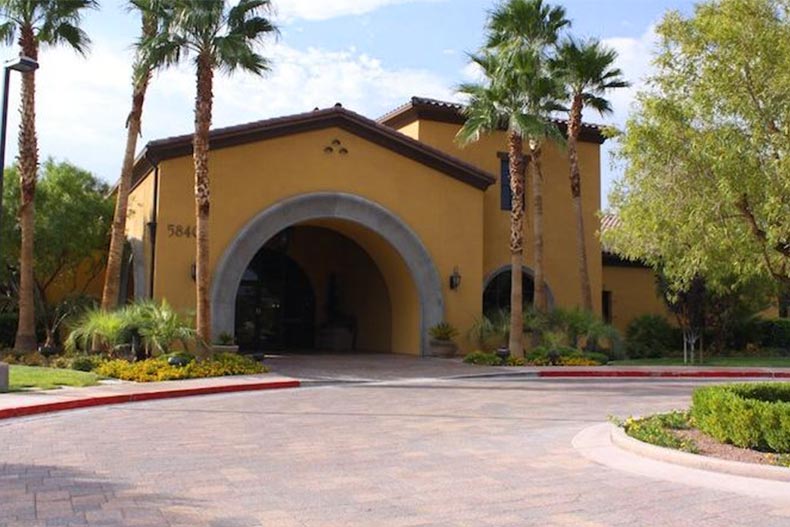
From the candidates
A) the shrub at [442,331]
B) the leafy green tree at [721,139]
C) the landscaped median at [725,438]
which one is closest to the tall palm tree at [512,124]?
the shrub at [442,331]

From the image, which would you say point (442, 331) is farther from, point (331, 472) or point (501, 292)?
point (331, 472)

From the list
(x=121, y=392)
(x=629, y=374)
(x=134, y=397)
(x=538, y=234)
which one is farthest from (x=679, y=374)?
(x=121, y=392)

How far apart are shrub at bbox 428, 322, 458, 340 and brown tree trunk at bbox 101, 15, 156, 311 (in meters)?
9.01

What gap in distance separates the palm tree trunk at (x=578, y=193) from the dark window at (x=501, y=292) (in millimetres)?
1788

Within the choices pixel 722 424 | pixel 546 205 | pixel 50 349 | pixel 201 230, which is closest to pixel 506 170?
pixel 546 205

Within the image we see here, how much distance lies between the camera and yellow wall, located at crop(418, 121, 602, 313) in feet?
89.0

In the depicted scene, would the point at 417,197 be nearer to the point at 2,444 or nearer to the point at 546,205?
the point at 546,205

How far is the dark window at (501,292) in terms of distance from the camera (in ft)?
89.5

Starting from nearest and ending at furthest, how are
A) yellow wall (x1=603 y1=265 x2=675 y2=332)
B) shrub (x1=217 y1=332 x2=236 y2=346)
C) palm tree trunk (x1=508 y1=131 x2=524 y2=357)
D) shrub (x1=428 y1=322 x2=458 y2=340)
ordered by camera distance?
shrub (x1=217 y1=332 x2=236 y2=346), palm tree trunk (x1=508 y1=131 x2=524 y2=357), shrub (x1=428 y1=322 x2=458 y2=340), yellow wall (x1=603 y1=265 x2=675 y2=332)

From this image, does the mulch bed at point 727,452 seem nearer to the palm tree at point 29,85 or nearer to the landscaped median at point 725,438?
the landscaped median at point 725,438

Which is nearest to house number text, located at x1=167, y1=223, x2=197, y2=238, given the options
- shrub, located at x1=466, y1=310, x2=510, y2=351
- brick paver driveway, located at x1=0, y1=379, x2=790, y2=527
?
brick paver driveway, located at x1=0, y1=379, x2=790, y2=527

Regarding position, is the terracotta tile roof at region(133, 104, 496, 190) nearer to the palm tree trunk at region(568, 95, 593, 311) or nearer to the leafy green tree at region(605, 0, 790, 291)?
the palm tree trunk at region(568, 95, 593, 311)

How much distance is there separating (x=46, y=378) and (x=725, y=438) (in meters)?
12.4

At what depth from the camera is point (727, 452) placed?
847 cm
